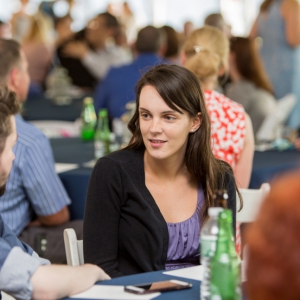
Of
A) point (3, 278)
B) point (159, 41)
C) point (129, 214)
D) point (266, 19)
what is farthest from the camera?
point (266, 19)

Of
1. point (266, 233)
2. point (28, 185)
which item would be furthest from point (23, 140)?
point (266, 233)

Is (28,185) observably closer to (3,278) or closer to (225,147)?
(225,147)

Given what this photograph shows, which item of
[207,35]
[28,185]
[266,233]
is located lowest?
[28,185]

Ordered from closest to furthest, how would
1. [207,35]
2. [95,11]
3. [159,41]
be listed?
[207,35]
[159,41]
[95,11]

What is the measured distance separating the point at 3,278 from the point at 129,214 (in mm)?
725

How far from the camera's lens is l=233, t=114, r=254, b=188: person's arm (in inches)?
130

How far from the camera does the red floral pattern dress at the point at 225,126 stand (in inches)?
126

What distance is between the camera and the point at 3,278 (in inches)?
66.1

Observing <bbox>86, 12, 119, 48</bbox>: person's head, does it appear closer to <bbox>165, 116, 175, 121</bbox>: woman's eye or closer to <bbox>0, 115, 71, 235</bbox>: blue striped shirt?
<bbox>0, 115, 71, 235</bbox>: blue striped shirt

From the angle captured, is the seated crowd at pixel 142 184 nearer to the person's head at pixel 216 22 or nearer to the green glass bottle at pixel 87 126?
the green glass bottle at pixel 87 126

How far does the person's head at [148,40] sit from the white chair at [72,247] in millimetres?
3676

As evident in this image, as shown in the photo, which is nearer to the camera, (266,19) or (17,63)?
(17,63)

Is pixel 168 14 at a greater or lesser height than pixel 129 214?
greater

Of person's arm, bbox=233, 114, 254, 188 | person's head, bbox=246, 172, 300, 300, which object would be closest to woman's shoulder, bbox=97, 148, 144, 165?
person's arm, bbox=233, 114, 254, 188
